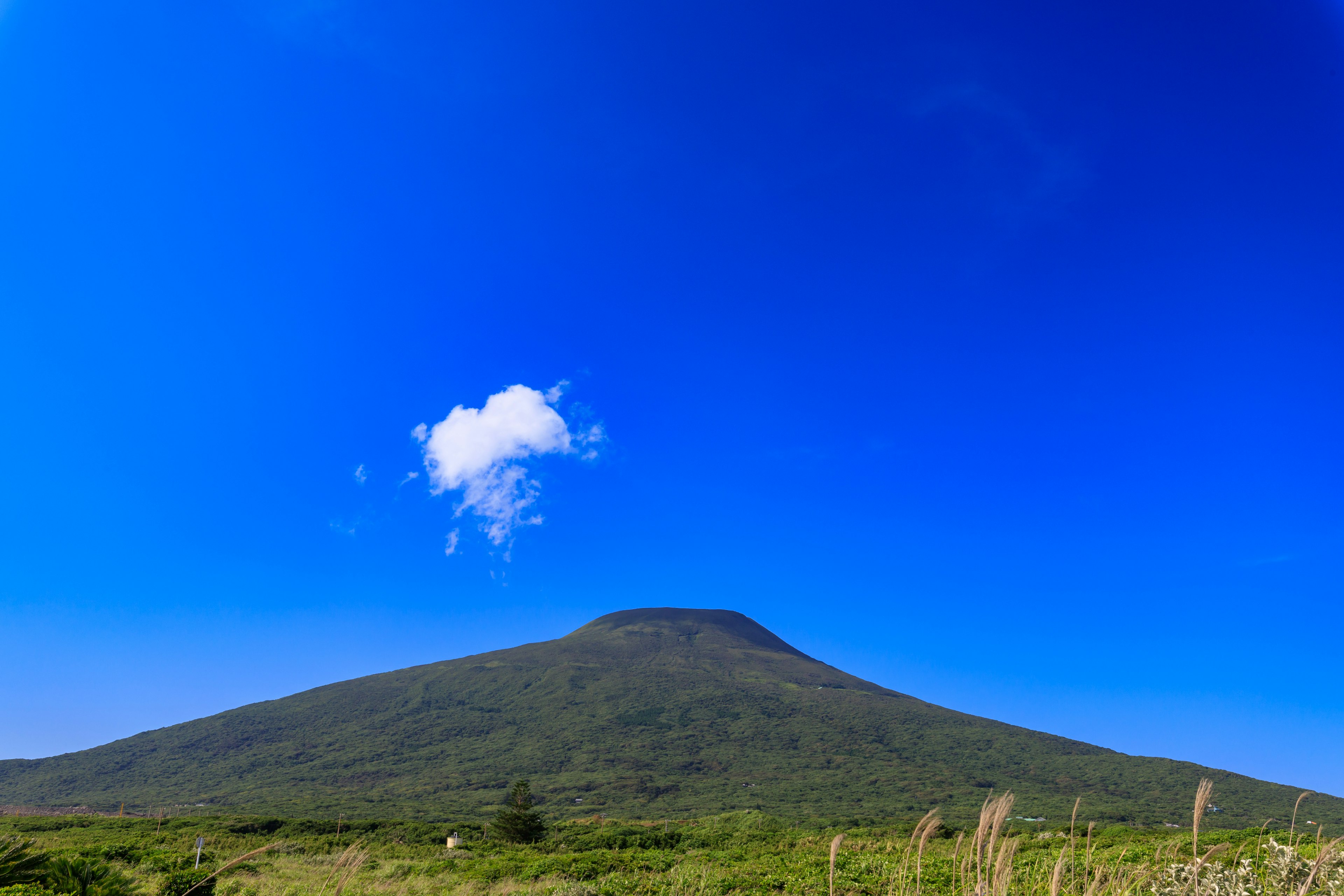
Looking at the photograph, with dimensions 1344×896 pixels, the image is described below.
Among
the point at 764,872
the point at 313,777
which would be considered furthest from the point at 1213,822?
the point at 313,777

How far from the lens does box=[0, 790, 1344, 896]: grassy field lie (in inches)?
242

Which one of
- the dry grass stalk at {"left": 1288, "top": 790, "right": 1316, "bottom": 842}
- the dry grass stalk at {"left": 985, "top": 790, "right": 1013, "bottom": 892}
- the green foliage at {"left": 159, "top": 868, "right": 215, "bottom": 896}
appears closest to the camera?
the dry grass stalk at {"left": 1288, "top": 790, "right": 1316, "bottom": 842}

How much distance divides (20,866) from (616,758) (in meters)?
112

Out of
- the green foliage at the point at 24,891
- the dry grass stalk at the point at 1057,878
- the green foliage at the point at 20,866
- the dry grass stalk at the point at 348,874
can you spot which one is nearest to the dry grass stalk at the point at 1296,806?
the dry grass stalk at the point at 1057,878

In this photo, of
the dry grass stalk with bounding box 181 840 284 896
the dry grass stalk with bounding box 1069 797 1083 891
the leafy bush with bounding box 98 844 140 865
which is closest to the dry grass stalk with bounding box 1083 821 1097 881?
the dry grass stalk with bounding box 1069 797 1083 891

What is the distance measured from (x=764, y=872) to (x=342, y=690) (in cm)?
16343

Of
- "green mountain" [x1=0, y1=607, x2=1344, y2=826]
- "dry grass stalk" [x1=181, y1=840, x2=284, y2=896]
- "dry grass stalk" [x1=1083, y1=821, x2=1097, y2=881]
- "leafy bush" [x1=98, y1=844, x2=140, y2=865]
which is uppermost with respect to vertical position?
"dry grass stalk" [x1=181, y1=840, x2=284, y2=896]

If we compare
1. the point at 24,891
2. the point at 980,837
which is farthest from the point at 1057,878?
the point at 24,891

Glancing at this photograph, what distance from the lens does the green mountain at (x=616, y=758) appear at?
8912cm

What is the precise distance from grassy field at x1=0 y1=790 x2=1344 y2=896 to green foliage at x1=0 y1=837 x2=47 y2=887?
129 inches

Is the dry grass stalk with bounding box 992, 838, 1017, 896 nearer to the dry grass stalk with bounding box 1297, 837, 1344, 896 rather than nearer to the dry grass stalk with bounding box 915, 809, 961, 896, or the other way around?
the dry grass stalk with bounding box 915, 809, 961, 896

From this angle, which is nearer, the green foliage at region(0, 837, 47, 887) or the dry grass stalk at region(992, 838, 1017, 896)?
the dry grass stalk at region(992, 838, 1017, 896)

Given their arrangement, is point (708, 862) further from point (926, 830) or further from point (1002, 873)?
point (926, 830)

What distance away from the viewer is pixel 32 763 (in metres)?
115
